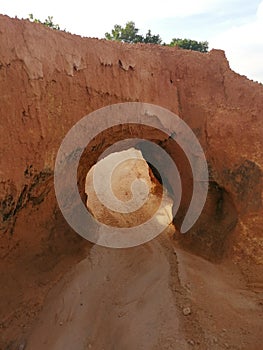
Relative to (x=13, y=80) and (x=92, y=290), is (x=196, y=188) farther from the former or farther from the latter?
(x=13, y=80)

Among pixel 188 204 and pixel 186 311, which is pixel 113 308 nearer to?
pixel 186 311

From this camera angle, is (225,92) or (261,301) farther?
(225,92)

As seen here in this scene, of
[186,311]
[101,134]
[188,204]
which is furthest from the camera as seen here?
[188,204]

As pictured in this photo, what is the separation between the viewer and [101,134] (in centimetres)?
699

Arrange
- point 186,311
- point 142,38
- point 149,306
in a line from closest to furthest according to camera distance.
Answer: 1. point 186,311
2. point 149,306
3. point 142,38

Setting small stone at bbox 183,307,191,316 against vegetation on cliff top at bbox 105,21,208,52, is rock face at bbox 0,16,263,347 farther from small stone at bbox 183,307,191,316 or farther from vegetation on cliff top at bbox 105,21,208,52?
vegetation on cliff top at bbox 105,21,208,52

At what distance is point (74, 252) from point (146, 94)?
3.73m

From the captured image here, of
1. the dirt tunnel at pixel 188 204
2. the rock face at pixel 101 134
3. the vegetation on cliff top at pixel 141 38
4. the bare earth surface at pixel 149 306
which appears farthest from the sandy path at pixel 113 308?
the vegetation on cliff top at pixel 141 38

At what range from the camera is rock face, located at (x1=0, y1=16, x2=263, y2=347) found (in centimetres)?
573

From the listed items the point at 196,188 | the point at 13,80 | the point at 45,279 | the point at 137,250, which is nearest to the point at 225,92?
the point at 196,188

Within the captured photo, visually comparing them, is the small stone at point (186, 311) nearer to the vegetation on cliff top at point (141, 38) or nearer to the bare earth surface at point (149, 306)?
the bare earth surface at point (149, 306)

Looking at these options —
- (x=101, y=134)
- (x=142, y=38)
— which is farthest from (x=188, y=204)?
(x=142, y=38)

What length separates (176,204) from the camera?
902cm

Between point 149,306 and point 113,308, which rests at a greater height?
point 149,306
